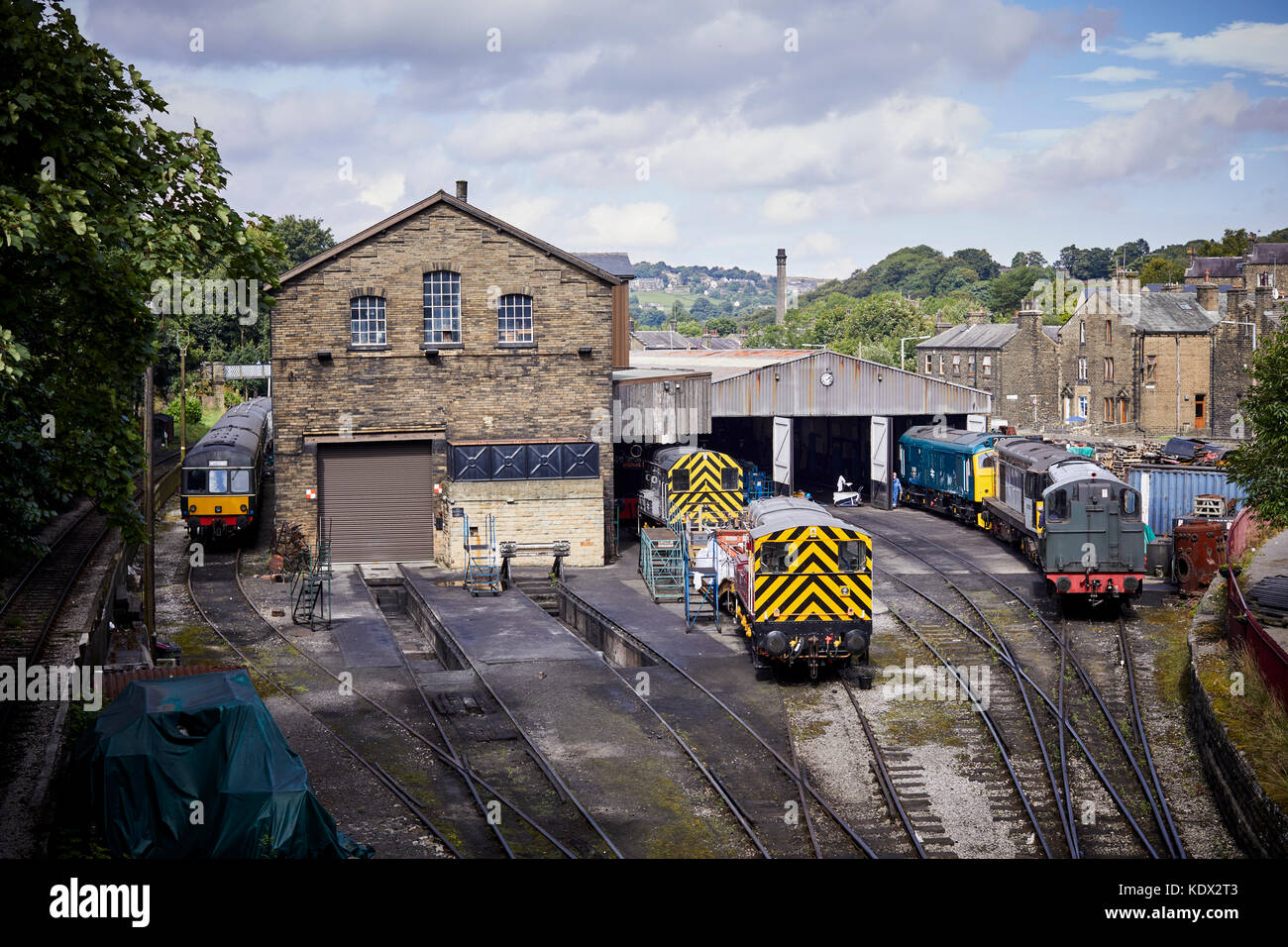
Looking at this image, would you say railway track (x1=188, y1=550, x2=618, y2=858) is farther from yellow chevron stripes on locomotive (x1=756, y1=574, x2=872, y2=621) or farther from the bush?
the bush

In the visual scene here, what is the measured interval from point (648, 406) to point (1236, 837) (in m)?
24.6

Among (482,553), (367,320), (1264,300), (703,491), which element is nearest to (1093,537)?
(703,491)

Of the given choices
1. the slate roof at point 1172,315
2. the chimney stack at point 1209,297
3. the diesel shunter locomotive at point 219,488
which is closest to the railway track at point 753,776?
the diesel shunter locomotive at point 219,488

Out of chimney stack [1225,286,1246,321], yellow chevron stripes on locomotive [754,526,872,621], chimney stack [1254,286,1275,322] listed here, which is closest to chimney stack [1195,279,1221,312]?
chimney stack [1225,286,1246,321]

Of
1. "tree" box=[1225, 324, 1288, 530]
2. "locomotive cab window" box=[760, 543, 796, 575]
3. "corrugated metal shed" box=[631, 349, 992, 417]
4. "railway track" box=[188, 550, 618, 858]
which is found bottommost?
"railway track" box=[188, 550, 618, 858]

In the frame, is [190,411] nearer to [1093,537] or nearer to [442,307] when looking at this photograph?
[442,307]

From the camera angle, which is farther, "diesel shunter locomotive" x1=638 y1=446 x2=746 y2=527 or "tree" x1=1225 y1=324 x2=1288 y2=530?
"diesel shunter locomotive" x1=638 y1=446 x2=746 y2=527

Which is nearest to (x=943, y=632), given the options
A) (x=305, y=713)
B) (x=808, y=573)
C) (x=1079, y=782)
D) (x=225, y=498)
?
(x=808, y=573)

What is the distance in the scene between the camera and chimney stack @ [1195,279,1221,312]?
224ft

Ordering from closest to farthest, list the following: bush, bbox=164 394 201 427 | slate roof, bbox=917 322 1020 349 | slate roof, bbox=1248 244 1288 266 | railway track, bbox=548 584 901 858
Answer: railway track, bbox=548 584 901 858
bush, bbox=164 394 201 427
slate roof, bbox=917 322 1020 349
slate roof, bbox=1248 244 1288 266

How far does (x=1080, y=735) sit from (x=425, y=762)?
1030 centimetres

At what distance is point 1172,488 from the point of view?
3388 cm

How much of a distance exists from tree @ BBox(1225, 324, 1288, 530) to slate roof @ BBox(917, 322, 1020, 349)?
177 ft

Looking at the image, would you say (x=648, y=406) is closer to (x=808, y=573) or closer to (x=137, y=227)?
(x=808, y=573)
